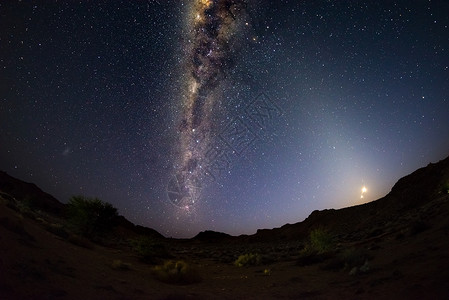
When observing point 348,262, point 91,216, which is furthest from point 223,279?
point 91,216

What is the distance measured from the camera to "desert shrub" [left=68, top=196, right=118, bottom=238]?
22953 millimetres

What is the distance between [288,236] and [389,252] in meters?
59.5

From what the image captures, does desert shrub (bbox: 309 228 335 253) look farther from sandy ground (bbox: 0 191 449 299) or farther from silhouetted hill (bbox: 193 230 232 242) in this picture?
silhouetted hill (bbox: 193 230 232 242)

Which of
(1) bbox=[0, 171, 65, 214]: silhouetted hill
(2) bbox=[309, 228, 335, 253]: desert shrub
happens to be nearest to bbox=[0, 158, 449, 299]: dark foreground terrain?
(2) bbox=[309, 228, 335, 253]: desert shrub

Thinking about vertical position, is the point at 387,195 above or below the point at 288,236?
above

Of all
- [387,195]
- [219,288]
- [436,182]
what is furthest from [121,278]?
[387,195]

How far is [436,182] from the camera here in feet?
161

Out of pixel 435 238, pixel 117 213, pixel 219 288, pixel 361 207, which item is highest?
pixel 361 207

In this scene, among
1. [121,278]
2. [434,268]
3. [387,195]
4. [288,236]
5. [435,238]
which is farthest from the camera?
[288,236]

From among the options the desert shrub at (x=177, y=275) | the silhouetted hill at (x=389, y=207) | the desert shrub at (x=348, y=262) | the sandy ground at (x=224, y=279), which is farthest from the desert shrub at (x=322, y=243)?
the silhouetted hill at (x=389, y=207)

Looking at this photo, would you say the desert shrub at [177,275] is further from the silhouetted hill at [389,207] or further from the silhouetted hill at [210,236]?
the silhouetted hill at [210,236]

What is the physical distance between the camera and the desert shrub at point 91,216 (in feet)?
75.3

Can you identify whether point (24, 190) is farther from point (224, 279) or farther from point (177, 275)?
point (177, 275)

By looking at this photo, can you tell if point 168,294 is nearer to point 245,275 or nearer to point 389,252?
point 245,275
